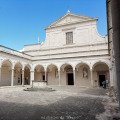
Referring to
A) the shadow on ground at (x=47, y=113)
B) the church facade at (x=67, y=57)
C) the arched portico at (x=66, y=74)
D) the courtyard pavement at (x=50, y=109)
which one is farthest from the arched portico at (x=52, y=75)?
the shadow on ground at (x=47, y=113)

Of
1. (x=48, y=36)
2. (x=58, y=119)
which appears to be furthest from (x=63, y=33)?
(x=58, y=119)

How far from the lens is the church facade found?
2388cm

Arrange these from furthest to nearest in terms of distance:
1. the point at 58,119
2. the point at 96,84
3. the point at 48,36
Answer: the point at 48,36, the point at 96,84, the point at 58,119

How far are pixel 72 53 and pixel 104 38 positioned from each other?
5794mm

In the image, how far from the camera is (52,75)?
28.3 meters

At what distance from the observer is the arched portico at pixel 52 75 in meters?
27.9

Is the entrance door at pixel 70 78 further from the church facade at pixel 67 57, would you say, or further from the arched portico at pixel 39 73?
the arched portico at pixel 39 73

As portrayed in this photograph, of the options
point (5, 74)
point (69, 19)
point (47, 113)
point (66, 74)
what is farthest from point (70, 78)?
point (47, 113)

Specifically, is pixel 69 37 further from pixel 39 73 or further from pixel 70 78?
pixel 39 73

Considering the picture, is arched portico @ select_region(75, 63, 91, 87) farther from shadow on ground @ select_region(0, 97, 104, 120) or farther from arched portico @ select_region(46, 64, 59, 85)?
shadow on ground @ select_region(0, 97, 104, 120)

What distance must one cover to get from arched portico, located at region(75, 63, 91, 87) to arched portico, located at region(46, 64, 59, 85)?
386 cm

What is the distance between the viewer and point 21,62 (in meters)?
24.4

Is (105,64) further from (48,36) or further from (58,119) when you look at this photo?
(58,119)

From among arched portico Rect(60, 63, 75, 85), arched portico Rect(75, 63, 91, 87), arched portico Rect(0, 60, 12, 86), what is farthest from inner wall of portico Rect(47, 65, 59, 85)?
arched portico Rect(0, 60, 12, 86)
